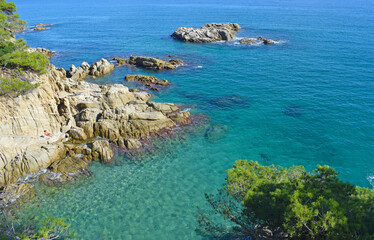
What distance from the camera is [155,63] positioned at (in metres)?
68.0

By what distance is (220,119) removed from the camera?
1716 inches

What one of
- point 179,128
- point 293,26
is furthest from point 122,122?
point 293,26

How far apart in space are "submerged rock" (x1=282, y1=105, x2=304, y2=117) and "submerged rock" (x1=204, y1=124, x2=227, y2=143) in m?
11.9

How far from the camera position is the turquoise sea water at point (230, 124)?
2677cm

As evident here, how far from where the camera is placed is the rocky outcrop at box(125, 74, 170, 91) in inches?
2253

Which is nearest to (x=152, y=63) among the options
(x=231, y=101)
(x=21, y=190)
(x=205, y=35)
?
(x=231, y=101)

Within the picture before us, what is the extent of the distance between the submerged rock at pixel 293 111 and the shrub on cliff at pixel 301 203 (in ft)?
87.4

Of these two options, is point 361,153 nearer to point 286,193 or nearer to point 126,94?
point 286,193

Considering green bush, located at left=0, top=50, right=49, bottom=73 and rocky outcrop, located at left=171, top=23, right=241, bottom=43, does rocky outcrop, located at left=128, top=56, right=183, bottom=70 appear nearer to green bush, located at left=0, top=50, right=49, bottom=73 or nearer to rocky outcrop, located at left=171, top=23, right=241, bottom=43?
rocky outcrop, located at left=171, top=23, right=241, bottom=43

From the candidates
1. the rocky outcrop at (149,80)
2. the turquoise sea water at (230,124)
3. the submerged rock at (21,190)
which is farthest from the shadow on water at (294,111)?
the submerged rock at (21,190)

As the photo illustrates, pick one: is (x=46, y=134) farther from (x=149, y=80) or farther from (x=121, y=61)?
(x=121, y=61)

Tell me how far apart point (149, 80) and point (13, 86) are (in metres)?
29.3

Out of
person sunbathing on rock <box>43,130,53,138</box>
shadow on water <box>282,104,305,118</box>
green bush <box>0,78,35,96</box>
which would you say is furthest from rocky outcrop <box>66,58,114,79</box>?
shadow on water <box>282,104,305,118</box>

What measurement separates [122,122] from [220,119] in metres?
15.9
